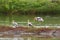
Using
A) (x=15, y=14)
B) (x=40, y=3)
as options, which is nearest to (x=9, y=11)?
(x=15, y=14)

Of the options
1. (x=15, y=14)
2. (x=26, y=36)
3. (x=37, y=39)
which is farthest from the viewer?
(x=15, y=14)

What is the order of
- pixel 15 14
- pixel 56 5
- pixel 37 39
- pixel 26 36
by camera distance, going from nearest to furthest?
pixel 37 39 < pixel 26 36 < pixel 15 14 < pixel 56 5

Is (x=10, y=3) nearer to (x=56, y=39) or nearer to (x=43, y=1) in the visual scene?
(x=43, y=1)

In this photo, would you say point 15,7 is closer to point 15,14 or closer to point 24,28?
point 15,14

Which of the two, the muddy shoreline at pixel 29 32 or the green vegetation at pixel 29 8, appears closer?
the muddy shoreline at pixel 29 32

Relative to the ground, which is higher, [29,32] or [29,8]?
[29,32]

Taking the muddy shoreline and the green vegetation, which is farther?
the green vegetation

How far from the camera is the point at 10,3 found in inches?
1812

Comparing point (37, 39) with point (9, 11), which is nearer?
point (37, 39)

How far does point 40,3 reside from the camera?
4709cm

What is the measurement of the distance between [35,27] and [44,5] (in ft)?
77.5

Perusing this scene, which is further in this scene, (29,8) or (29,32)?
(29,8)

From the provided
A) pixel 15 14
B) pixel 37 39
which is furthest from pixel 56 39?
pixel 15 14

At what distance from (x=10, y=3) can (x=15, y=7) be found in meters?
0.92
